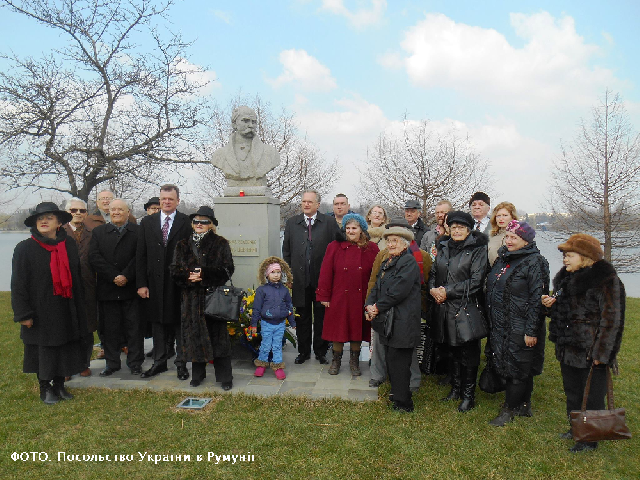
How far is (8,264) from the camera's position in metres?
21.7

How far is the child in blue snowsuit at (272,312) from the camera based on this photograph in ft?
15.9

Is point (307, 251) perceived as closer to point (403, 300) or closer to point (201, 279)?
point (201, 279)

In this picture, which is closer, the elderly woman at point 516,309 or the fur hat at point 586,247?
the fur hat at point 586,247

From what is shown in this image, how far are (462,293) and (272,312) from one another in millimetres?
2060

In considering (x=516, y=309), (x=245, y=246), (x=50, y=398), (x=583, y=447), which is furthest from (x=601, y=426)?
(x=50, y=398)

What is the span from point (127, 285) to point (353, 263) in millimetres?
2606

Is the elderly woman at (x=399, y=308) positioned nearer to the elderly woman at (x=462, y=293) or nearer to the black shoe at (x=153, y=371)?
the elderly woman at (x=462, y=293)

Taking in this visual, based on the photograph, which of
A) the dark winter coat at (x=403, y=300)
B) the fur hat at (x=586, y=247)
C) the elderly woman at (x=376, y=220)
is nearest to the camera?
the fur hat at (x=586, y=247)

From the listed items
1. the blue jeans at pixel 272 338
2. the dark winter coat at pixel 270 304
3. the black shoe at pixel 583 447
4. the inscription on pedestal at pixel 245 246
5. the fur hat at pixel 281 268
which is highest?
the inscription on pedestal at pixel 245 246

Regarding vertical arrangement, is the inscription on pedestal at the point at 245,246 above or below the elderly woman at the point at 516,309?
above

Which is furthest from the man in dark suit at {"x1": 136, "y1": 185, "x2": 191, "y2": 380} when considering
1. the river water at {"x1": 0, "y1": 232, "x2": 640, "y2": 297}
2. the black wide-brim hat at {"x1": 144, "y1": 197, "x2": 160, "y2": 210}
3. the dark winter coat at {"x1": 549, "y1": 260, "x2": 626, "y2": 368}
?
the river water at {"x1": 0, "y1": 232, "x2": 640, "y2": 297}

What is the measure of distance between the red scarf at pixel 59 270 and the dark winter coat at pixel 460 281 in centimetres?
359

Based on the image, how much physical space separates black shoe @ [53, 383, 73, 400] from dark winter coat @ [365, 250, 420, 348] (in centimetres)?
324

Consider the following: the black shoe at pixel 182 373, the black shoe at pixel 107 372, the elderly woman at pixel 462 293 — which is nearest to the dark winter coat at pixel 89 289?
the black shoe at pixel 107 372
